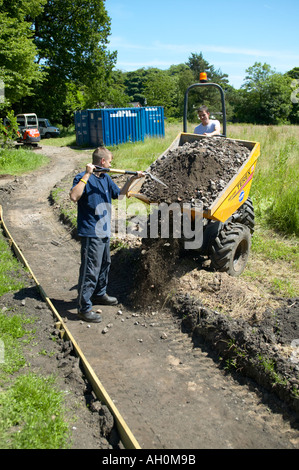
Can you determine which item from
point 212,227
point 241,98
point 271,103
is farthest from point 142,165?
point 241,98

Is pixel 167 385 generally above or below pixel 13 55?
below

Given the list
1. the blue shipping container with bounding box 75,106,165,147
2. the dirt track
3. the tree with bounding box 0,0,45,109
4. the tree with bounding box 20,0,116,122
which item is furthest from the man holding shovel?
the tree with bounding box 20,0,116,122

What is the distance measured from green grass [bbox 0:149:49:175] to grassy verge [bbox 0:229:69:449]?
12519 millimetres

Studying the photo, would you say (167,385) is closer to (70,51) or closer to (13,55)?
(13,55)

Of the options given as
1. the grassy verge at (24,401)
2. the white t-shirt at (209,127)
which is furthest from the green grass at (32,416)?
the white t-shirt at (209,127)

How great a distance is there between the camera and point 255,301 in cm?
519

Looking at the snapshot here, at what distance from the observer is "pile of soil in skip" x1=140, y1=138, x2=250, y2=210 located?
219 inches

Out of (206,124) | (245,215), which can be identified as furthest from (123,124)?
(245,215)

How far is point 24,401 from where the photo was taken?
3.61 meters

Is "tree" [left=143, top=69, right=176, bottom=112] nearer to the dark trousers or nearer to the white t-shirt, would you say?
the white t-shirt

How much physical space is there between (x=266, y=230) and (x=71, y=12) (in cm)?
3350

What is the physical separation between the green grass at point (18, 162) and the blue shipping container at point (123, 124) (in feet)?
12.6

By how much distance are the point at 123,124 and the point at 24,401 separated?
18.9 m

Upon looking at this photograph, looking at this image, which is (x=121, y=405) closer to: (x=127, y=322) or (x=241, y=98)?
(x=127, y=322)
